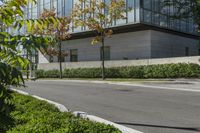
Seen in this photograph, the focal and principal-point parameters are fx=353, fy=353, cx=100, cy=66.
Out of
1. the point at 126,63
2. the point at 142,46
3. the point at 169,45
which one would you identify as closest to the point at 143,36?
the point at 142,46

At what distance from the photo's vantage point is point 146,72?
30.9 metres

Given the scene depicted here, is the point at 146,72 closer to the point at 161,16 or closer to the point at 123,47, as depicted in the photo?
the point at 123,47

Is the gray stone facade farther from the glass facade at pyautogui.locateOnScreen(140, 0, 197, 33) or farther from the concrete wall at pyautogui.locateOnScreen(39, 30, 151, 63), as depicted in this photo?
the glass facade at pyautogui.locateOnScreen(140, 0, 197, 33)

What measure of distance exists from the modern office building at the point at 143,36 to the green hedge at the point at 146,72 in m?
4.46

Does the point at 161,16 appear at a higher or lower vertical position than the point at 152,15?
higher

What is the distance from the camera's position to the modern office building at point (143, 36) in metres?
37.0

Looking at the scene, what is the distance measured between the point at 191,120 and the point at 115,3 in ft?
78.2

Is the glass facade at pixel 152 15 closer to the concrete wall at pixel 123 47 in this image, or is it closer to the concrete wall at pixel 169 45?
the concrete wall at pixel 169 45

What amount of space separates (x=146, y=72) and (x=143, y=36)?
7.94 m

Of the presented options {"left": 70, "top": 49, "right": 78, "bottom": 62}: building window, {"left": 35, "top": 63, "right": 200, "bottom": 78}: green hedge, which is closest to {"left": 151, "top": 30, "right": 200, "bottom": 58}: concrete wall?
{"left": 35, "top": 63, "right": 200, "bottom": 78}: green hedge

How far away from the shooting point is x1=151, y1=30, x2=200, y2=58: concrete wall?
125ft

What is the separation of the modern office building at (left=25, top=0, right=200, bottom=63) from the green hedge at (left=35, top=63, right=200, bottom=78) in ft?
14.6

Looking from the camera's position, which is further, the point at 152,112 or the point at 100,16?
the point at 100,16

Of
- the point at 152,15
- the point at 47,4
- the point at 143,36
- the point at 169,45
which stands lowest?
the point at 169,45
